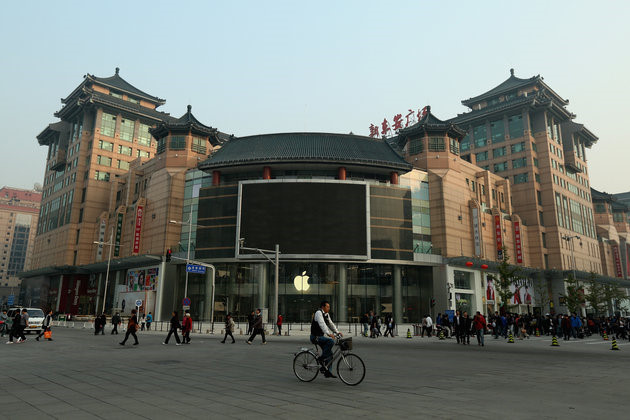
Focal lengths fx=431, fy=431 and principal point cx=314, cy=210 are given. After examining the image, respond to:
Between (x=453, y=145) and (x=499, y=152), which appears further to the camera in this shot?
(x=499, y=152)

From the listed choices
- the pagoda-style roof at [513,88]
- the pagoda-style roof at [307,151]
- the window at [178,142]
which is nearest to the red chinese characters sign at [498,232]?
the pagoda-style roof at [307,151]

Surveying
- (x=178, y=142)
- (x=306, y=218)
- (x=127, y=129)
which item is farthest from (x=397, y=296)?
(x=127, y=129)

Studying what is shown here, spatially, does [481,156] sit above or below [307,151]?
above

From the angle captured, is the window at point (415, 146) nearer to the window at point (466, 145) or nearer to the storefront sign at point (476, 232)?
the storefront sign at point (476, 232)

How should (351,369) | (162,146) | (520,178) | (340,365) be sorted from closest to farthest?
(351,369) < (340,365) < (162,146) < (520,178)

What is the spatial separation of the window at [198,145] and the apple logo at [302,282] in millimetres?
23689

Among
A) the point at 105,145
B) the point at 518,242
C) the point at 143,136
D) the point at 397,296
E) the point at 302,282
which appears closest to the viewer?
the point at 302,282

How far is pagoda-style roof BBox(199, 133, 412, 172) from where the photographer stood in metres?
55.1

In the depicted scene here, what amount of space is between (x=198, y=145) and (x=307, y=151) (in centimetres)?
1660

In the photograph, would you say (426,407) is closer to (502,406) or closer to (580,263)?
(502,406)

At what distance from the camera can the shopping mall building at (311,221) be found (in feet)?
172

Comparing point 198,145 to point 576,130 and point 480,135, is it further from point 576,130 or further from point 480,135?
point 576,130

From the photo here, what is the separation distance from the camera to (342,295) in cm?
5206

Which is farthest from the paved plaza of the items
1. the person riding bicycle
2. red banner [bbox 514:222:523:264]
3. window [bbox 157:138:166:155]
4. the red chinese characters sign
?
red banner [bbox 514:222:523:264]
